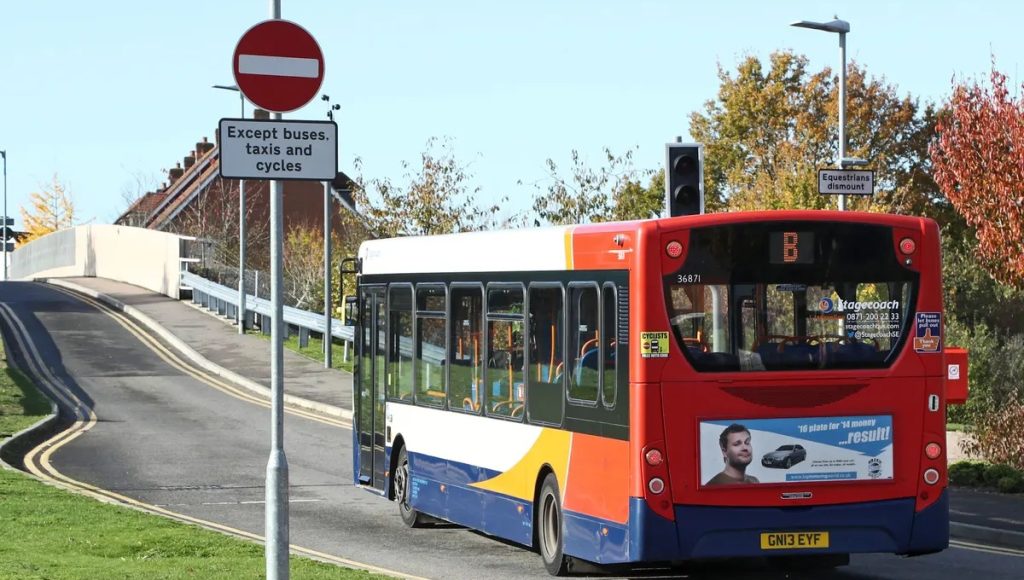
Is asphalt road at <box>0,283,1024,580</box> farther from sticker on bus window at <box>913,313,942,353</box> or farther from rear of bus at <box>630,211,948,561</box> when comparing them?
sticker on bus window at <box>913,313,942,353</box>

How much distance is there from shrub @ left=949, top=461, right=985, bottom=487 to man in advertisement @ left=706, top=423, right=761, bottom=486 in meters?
8.90

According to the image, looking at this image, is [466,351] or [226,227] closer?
[466,351]

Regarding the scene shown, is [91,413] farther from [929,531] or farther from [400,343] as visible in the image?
[929,531]

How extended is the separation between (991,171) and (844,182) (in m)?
2.35

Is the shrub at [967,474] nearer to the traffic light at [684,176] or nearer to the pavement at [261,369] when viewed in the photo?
the pavement at [261,369]

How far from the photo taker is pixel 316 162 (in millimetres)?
10008

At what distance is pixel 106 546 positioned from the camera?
1541cm

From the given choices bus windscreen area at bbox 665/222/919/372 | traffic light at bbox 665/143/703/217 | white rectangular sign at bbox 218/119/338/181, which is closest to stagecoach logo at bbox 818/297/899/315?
bus windscreen area at bbox 665/222/919/372

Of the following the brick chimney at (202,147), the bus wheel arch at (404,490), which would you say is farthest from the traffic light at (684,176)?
the brick chimney at (202,147)

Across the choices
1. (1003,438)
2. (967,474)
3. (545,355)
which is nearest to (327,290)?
(1003,438)

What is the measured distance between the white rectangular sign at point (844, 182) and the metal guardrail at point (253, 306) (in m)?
18.5

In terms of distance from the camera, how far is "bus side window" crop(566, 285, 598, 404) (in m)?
13.1

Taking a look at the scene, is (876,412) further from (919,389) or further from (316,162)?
(316,162)

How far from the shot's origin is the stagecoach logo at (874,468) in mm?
12617
